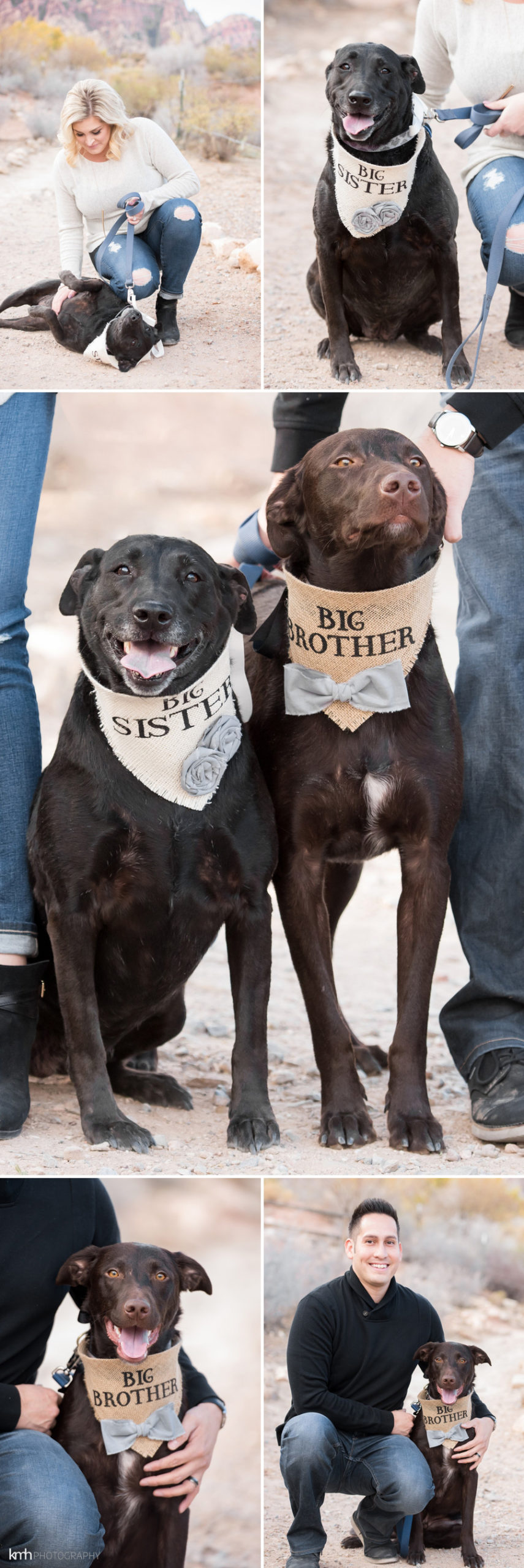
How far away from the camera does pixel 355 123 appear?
12.9 feet

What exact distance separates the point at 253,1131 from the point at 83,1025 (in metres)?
0.48

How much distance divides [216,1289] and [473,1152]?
12.9 feet

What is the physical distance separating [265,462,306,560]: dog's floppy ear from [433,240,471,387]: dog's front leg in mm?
941

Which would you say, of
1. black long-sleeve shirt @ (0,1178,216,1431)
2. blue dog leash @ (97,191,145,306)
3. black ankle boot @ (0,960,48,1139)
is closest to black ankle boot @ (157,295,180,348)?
blue dog leash @ (97,191,145,306)

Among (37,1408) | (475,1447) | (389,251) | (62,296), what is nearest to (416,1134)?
(475,1447)

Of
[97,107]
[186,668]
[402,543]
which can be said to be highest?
[97,107]

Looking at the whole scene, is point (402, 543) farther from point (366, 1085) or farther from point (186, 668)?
point (366, 1085)

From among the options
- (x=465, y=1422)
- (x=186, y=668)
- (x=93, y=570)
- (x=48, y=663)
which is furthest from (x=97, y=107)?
(x=48, y=663)

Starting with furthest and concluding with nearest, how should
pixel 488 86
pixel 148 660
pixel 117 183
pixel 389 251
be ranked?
pixel 389 251
pixel 488 86
pixel 117 183
pixel 148 660

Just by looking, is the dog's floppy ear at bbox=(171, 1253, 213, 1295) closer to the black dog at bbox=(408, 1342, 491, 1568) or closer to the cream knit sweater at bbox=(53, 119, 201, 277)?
the black dog at bbox=(408, 1342, 491, 1568)

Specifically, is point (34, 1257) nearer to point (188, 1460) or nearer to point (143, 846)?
point (188, 1460)

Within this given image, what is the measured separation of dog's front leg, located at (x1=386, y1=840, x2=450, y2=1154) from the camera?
135 inches

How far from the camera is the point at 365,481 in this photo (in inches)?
133

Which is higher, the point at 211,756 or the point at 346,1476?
the point at 211,756
